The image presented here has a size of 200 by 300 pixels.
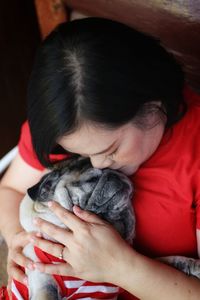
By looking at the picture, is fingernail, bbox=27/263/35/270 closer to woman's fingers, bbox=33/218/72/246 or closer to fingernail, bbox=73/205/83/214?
woman's fingers, bbox=33/218/72/246

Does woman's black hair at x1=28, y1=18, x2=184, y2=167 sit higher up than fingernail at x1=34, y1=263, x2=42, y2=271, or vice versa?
woman's black hair at x1=28, y1=18, x2=184, y2=167

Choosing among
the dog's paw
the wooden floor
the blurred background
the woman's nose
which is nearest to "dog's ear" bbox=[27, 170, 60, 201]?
the woman's nose

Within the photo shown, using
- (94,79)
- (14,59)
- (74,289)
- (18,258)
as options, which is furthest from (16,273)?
(14,59)

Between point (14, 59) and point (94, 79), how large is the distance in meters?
0.87

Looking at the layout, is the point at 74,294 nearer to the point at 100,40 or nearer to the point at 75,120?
the point at 75,120

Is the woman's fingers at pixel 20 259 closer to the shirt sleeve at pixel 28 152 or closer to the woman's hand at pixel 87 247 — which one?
the woman's hand at pixel 87 247

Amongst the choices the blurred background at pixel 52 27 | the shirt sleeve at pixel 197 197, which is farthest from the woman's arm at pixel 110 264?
the blurred background at pixel 52 27

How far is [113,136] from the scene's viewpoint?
0.77m

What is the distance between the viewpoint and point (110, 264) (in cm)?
81

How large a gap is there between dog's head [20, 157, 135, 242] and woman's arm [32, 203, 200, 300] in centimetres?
3

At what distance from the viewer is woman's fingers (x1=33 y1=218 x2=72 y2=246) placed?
83 cm

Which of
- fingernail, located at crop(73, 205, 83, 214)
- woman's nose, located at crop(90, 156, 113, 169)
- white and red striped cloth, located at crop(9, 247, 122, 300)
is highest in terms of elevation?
woman's nose, located at crop(90, 156, 113, 169)

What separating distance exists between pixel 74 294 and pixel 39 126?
35 centimetres

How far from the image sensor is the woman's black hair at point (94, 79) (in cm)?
72
